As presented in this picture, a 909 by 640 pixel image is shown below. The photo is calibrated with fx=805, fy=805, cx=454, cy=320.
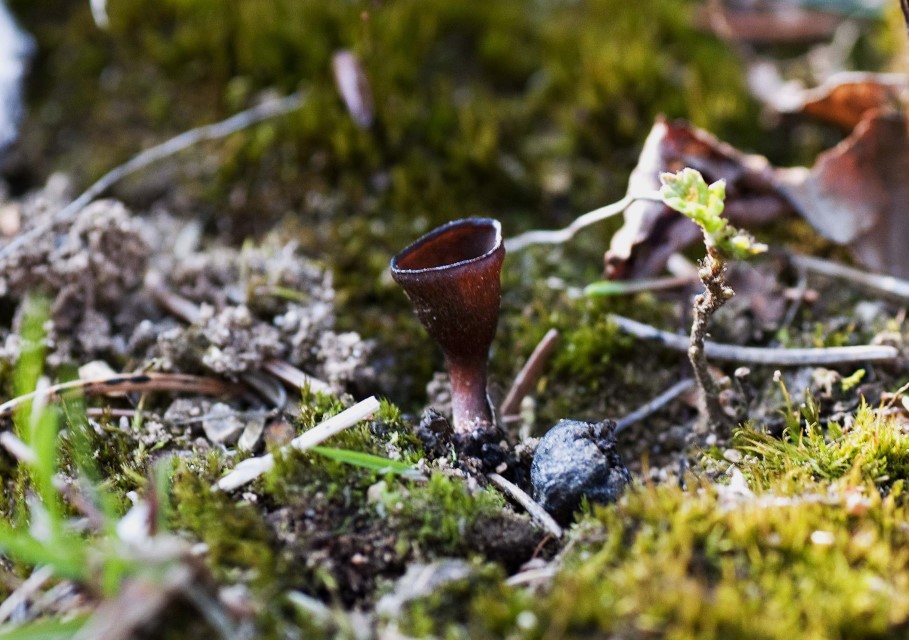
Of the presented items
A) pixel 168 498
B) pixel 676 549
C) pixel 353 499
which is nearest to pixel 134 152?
pixel 168 498

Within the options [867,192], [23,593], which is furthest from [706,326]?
[23,593]

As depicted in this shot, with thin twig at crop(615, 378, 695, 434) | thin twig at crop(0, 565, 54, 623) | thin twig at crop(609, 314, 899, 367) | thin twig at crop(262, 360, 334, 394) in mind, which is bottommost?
thin twig at crop(615, 378, 695, 434)

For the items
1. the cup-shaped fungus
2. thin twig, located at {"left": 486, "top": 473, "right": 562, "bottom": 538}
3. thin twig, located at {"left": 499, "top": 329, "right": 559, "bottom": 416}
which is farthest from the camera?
thin twig, located at {"left": 499, "top": 329, "right": 559, "bottom": 416}

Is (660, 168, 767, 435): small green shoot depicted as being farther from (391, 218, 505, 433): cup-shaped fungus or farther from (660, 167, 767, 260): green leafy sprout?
(391, 218, 505, 433): cup-shaped fungus

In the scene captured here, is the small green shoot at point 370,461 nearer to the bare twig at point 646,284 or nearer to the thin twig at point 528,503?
the thin twig at point 528,503

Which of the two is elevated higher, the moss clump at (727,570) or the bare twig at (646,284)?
the moss clump at (727,570)

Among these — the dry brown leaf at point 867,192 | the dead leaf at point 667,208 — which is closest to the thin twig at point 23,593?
the dead leaf at point 667,208

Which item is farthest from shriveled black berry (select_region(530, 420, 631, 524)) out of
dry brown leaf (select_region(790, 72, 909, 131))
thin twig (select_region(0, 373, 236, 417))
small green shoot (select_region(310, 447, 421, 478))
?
dry brown leaf (select_region(790, 72, 909, 131))
